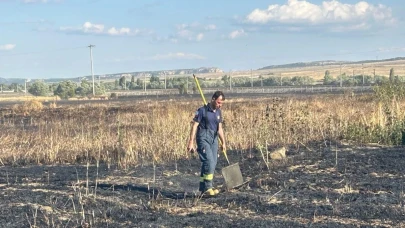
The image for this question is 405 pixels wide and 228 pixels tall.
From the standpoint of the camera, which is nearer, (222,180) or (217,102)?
(217,102)

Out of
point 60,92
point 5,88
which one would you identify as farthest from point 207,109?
point 5,88

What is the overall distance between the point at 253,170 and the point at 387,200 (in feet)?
12.5

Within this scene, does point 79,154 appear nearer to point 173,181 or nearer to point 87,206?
point 173,181

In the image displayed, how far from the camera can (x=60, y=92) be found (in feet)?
257

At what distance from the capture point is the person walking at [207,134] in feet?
31.8

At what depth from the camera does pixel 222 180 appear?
11.3 m

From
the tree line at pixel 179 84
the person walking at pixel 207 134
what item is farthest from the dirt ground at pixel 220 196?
the tree line at pixel 179 84

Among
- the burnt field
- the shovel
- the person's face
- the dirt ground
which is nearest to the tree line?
the burnt field

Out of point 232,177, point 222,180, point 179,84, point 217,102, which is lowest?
point 222,180

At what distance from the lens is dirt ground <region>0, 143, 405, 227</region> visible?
7.98 metres

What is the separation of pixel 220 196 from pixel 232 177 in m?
0.60

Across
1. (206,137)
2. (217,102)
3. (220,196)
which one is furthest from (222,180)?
(217,102)

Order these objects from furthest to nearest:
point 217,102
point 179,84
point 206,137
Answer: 1. point 179,84
2. point 206,137
3. point 217,102

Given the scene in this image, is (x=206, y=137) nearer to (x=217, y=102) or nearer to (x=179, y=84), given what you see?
(x=217, y=102)
